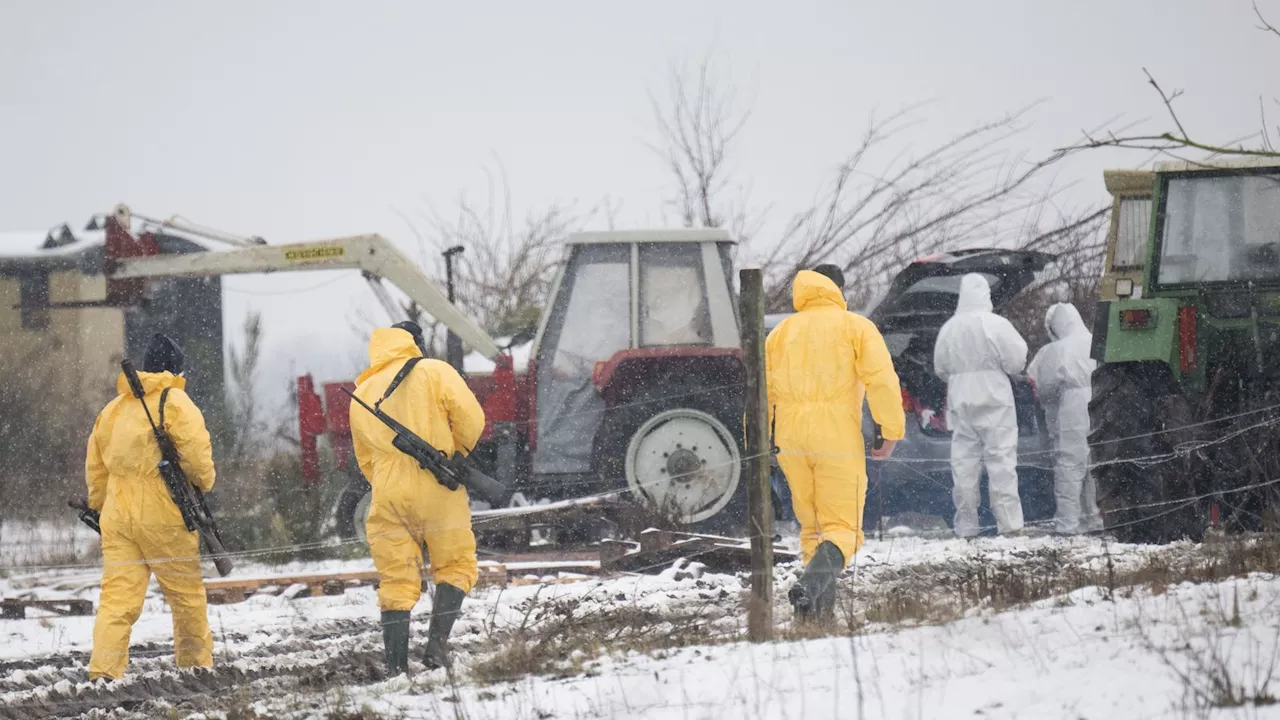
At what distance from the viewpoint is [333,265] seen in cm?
1152

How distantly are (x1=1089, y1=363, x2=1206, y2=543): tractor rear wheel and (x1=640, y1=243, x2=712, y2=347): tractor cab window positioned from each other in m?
2.75

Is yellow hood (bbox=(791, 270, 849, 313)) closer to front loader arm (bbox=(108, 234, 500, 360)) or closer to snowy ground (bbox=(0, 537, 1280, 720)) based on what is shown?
snowy ground (bbox=(0, 537, 1280, 720))

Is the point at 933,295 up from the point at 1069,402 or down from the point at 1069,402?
up

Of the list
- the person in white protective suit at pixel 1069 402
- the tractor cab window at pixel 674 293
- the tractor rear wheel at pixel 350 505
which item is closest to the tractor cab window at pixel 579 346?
the tractor cab window at pixel 674 293

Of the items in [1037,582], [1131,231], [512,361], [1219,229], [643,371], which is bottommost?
[1037,582]

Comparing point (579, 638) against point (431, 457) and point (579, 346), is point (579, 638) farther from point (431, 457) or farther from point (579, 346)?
point (579, 346)

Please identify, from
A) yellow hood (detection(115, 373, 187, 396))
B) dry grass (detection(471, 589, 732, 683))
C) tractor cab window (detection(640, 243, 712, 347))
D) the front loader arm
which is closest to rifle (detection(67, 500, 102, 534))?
yellow hood (detection(115, 373, 187, 396))

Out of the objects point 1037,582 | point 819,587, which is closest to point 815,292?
point 819,587

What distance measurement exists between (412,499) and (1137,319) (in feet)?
14.2

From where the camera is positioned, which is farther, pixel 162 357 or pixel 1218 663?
pixel 162 357

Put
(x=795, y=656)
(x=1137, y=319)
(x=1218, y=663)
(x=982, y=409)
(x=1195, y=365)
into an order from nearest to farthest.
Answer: (x=1218, y=663) → (x=795, y=656) → (x=1195, y=365) → (x=1137, y=319) → (x=982, y=409)

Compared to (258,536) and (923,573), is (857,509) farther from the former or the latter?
(258,536)

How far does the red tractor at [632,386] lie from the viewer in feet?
32.3

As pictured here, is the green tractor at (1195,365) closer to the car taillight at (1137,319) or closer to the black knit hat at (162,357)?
the car taillight at (1137,319)
